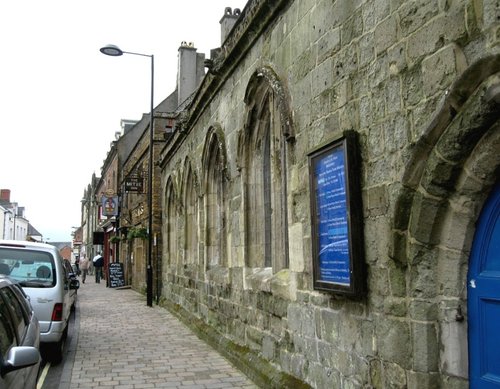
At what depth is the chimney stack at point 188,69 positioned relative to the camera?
2384 cm

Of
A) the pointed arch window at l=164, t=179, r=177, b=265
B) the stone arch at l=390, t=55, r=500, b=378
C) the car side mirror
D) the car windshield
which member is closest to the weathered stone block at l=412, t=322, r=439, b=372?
the stone arch at l=390, t=55, r=500, b=378

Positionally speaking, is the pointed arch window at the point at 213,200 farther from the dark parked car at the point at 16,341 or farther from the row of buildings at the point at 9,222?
the row of buildings at the point at 9,222

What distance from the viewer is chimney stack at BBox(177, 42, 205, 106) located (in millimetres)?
23844

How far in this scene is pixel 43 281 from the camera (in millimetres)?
8117

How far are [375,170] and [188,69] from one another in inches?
836

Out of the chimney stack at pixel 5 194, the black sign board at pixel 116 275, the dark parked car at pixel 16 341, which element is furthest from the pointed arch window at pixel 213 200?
the chimney stack at pixel 5 194

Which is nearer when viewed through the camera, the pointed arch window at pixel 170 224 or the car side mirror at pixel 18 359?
the car side mirror at pixel 18 359

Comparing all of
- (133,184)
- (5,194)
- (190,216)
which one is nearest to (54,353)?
(190,216)

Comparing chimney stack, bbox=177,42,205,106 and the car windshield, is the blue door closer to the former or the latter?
the car windshield

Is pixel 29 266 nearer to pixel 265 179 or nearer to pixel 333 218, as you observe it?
pixel 265 179

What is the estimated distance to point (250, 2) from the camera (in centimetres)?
755

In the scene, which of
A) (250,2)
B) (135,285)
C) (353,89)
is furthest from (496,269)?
(135,285)

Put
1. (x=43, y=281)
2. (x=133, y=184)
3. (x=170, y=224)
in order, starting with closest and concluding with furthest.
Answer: (x=43, y=281) → (x=170, y=224) → (x=133, y=184)

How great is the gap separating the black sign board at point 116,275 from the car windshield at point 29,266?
58.7 feet
